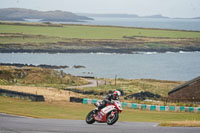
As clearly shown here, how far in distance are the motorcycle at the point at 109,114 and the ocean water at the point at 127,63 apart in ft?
315

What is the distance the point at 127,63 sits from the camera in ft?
527

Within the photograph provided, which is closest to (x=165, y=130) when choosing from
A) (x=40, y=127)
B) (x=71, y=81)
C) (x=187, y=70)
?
(x=40, y=127)

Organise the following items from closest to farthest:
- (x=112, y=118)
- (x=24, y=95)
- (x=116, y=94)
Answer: (x=116, y=94) < (x=112, y=118) < (x=24, y=95)

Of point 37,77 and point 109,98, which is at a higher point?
point 109,98

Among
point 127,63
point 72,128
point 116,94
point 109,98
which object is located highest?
point 116,94

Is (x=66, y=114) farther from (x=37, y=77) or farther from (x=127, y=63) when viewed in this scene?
(x=127, y=63)

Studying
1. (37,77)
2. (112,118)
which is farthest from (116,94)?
(37,77)

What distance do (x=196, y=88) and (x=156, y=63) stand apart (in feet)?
360

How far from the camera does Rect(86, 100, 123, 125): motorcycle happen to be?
22417 millimetres

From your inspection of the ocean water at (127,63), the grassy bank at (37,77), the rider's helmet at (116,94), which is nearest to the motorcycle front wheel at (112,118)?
the rider's helmet at (116,94)

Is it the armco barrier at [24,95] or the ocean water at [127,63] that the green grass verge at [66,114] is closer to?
the armco barrier at [24,95]

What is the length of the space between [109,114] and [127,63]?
138276 millimetres

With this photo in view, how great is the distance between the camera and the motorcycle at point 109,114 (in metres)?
22.4

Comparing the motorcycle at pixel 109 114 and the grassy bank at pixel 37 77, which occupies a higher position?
the motorcycle at pixel 109 114
